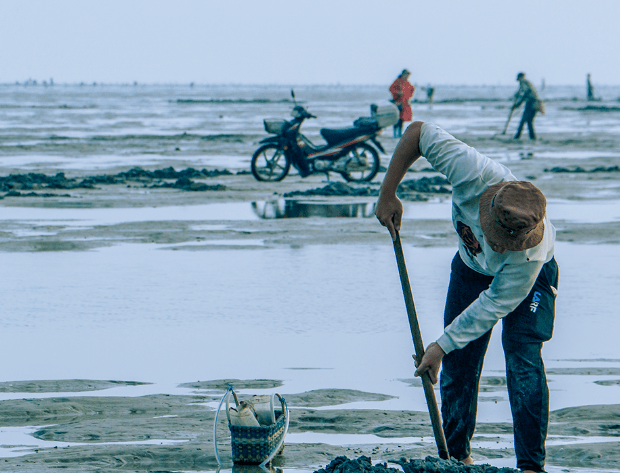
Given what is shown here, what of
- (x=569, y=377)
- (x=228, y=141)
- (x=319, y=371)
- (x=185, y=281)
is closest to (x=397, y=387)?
(x=319, y=371)

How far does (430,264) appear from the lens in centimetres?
843

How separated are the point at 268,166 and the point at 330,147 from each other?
119cm

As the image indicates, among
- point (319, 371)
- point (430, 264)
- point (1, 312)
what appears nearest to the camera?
point (319, 371)

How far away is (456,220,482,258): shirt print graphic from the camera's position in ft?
11.8

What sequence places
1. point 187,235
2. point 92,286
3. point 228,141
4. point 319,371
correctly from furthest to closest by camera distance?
point 228,141 < point 187,235 < point 92,286 < point 319,371

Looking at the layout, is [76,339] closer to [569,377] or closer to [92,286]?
[92,286]

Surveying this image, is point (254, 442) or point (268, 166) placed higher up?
point (268, 166)

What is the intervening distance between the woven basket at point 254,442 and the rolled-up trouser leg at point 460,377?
0.76m

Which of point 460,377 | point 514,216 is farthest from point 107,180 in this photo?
point 514,216

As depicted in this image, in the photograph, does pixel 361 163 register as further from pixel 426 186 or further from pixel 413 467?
pixel 413 467

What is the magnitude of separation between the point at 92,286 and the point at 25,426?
10.7 ft

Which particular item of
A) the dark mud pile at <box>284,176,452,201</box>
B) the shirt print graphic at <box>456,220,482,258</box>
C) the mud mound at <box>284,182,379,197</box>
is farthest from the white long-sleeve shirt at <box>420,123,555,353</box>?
the mud mound at <box>284,182,379,197</box>

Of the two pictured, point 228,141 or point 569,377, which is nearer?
point 569,377

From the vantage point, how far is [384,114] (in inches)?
573
